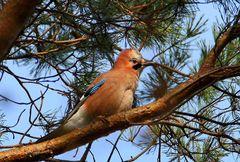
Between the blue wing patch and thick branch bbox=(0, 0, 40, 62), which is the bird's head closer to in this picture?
the blue wing patch

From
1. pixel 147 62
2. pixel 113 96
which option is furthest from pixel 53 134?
pixel 147 62

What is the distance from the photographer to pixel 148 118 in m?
2.55

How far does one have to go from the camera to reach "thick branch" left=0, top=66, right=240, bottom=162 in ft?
8.06

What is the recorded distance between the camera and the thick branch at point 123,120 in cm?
246

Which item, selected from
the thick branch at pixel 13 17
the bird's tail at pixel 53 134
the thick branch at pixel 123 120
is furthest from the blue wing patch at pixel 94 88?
the thick branch at pixel 13 17

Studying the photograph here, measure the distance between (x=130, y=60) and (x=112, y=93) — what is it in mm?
324

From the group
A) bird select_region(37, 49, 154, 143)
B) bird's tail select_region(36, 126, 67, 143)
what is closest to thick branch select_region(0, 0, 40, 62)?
bird's tail select_region(36, 126, 67, 143)

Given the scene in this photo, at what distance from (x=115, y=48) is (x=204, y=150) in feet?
3.09

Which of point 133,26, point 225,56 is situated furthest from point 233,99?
point 133,26

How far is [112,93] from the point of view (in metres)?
3.27

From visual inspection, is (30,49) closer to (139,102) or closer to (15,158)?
(139,102)

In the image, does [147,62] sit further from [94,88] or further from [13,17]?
[13,17]

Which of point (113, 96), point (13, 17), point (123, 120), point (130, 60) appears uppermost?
point (130, 60)

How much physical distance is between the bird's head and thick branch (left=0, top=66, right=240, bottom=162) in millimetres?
935
